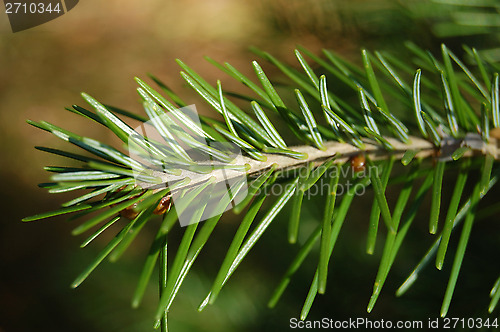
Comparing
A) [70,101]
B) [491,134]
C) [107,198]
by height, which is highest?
[70,101]

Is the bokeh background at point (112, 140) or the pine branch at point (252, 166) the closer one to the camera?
the pine branch at point (252, 166)

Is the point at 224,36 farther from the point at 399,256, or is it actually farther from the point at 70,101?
the point at 399,256

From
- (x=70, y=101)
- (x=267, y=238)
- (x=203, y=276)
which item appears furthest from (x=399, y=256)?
(x=70, y=101)

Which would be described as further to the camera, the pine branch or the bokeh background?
the bokeh background

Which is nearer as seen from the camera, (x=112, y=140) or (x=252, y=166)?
(x=252, y=166)

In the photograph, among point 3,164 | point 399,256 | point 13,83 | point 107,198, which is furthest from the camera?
point 13,83

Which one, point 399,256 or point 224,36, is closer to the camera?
point 399,256

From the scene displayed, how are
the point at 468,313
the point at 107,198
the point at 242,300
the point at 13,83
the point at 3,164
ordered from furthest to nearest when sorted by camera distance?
the point at 13,83 → the point at 3,164 → the point at 242,300 → the point at 468,313 → the point at 107,198

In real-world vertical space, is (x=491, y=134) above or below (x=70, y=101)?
below
